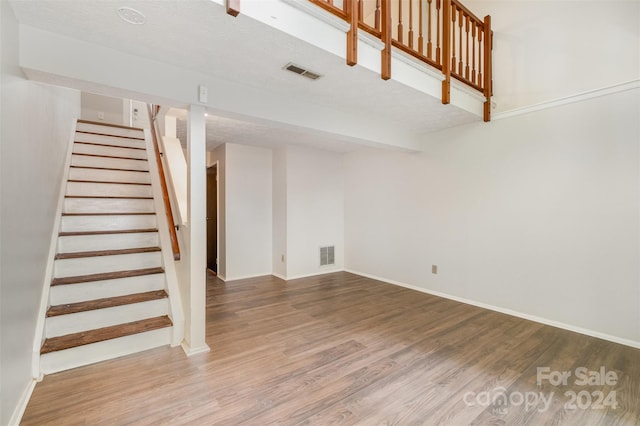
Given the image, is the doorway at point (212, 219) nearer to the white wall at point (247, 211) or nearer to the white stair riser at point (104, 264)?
the white wall at point (247, 211)

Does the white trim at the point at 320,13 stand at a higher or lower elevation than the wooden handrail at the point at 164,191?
higher

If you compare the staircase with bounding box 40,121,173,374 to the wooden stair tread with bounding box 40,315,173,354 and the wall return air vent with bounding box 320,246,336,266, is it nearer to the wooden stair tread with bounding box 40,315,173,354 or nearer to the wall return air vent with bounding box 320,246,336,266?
the wooden stair tread with bounding box 40,315,173,354

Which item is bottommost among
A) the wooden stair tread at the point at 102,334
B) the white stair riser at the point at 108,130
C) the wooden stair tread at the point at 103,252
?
the wooden stair tread at the point at 102,334

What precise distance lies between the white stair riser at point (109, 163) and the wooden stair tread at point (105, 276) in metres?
1.76

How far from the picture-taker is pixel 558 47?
2.96 metres

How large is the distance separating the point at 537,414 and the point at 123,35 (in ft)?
11.5

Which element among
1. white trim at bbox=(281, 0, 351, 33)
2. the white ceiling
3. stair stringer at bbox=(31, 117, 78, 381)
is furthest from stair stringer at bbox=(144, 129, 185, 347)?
white trim at bbox=(281, 0, 351, 33)

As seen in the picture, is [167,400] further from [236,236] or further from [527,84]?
[527,84]

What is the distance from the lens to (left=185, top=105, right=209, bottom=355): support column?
233cm

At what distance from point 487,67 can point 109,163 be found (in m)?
4.97

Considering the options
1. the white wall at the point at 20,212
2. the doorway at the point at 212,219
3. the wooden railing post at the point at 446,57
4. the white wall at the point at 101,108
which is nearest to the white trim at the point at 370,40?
the wooden railing post at the point at 446,57

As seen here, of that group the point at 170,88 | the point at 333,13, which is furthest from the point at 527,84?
the point at 170,88

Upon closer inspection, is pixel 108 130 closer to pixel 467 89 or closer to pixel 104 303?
pixel 104 303

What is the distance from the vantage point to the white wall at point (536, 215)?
2.59 metres
